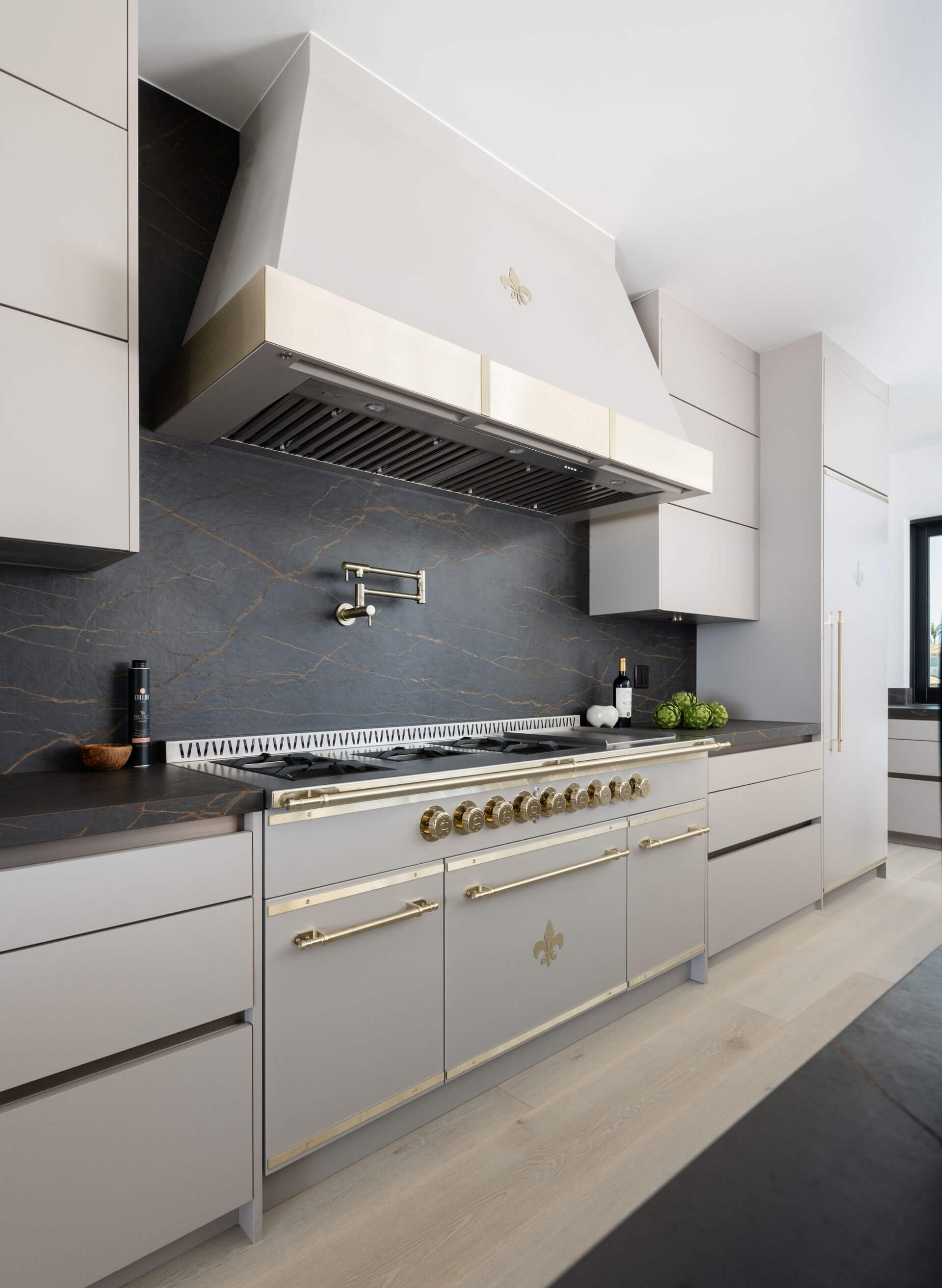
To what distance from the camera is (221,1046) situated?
131 cm

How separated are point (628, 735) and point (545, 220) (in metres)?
1.79

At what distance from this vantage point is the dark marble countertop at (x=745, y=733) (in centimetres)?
264

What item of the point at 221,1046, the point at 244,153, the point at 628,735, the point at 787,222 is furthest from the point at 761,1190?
the point at 787,222

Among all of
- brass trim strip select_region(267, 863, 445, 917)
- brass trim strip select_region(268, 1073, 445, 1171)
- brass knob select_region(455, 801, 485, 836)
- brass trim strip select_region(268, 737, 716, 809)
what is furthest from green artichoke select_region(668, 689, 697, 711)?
brass trim strip select_region(268, 1073, 445, 1171)

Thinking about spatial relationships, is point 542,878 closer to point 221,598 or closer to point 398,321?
point 221,598

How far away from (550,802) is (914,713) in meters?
3.70

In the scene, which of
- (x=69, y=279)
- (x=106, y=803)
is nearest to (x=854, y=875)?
(x=106, y=803)

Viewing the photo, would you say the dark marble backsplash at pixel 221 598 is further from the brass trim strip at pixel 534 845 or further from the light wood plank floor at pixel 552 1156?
the light wood plank floor at pixel 552 1156

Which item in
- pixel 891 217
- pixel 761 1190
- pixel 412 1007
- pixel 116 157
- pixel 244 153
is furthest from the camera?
pixel 891 217

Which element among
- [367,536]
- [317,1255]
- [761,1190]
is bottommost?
[317,1255]

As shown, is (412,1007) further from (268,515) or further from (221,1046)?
(268,515)

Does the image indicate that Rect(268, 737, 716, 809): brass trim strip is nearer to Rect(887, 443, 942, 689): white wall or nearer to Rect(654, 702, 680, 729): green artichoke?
Rect(654, 702, 680, 729): green artichoke

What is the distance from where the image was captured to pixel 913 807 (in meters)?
4.51

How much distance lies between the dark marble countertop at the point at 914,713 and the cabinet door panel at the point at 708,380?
2303 millimetres
